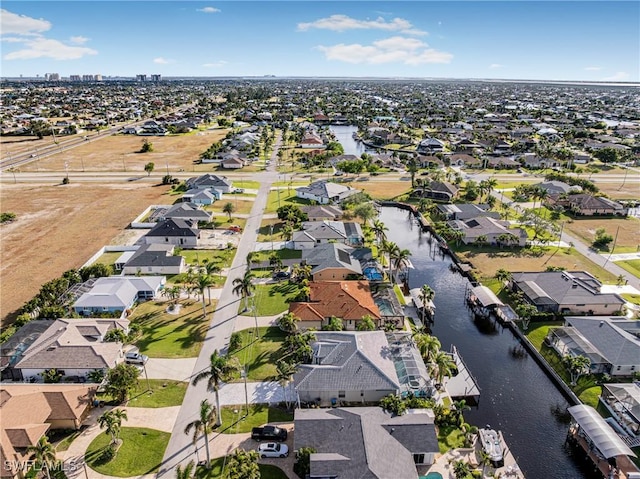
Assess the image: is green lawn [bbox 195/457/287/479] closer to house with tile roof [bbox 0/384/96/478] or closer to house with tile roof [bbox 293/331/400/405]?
house with tile roof [bbox 293/331/400/405]

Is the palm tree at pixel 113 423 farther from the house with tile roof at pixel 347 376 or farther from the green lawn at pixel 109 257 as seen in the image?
the green lawn at pixel 109 257

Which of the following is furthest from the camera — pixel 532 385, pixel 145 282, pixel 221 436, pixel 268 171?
pixel 268 171

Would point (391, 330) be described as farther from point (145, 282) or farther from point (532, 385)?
point (145, 282)

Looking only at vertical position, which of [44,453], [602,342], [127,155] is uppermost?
[127,155]

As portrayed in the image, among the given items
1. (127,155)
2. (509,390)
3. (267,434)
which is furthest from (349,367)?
(127,155)

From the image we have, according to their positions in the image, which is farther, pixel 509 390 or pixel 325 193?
pixel 325 193

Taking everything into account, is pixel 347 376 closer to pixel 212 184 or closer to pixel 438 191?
pixel 438 191

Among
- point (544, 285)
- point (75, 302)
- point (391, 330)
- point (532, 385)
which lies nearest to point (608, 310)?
point (544, 285)
